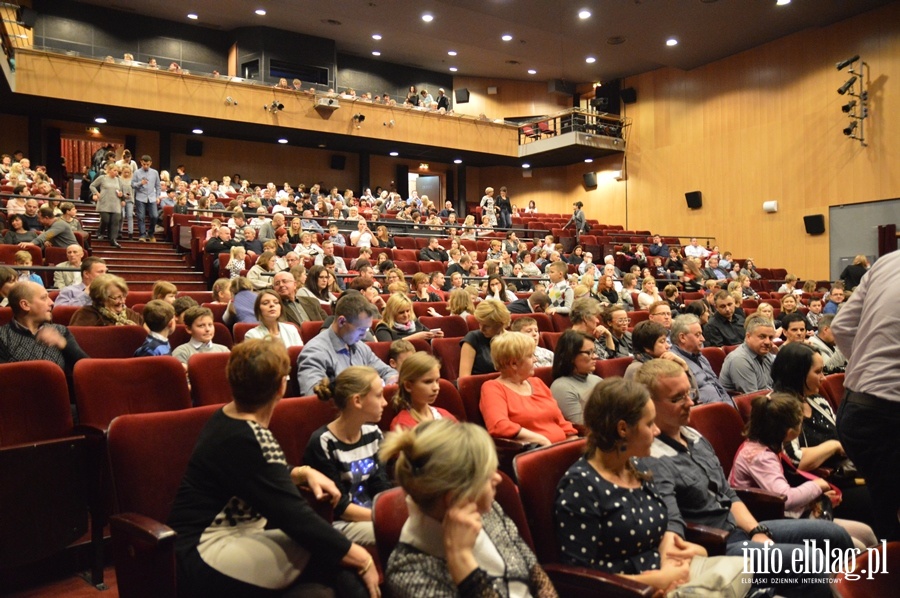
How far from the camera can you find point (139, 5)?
38.3 feet

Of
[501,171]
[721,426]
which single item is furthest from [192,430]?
[501,171]

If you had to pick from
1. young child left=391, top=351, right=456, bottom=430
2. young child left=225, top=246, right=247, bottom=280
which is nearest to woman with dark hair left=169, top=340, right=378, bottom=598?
young child left=391, top=351, right=456, bottom=430

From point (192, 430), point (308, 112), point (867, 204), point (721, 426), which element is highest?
point (308, 112)

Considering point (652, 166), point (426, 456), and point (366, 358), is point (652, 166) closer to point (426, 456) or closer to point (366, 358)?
point (366, 358)

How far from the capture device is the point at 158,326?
9.69ft

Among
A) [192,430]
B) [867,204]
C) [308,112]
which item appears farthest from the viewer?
[308,112]

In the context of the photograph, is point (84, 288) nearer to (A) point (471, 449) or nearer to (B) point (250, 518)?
(B) point (250, 518)

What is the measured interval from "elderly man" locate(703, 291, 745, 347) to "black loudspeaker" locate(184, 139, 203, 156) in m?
10.7

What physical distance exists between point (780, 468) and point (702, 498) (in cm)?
41

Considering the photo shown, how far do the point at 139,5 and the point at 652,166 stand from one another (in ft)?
34.7

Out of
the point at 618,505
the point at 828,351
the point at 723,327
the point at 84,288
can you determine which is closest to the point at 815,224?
the point at 723,327

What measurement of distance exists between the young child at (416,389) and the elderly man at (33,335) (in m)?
1.50

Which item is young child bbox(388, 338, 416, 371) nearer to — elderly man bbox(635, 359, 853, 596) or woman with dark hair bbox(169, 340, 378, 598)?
Result: elderly man bbox(635, 359, 853, 596)

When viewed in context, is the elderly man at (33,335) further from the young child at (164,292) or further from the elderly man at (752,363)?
the elderly man at (752,363)
